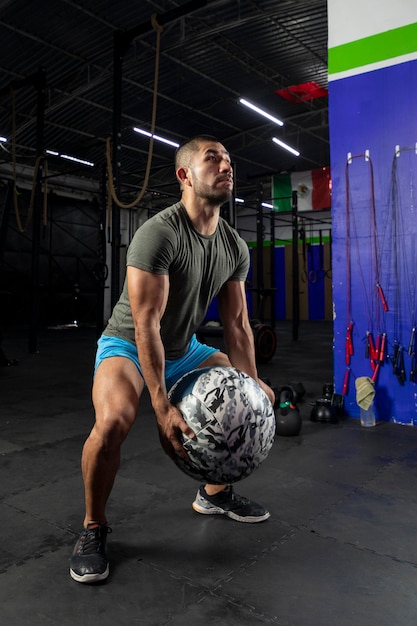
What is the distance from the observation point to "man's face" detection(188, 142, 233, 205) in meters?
1.52

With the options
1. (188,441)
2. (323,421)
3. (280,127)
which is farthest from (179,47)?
(188,441)

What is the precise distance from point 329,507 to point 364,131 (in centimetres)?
229

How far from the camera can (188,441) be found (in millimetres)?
1347

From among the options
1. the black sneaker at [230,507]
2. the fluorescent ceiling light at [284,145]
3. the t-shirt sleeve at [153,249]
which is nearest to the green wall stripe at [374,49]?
the t-shirt sleeve at [153,249]

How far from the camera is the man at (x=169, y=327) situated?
1.39 meters

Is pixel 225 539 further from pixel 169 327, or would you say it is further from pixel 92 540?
pixel 169 327

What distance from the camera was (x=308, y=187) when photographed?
1099 cm

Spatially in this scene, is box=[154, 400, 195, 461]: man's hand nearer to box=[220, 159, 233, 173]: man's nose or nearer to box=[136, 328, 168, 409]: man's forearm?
box=[136, 328, 168, 409]: man's forearm

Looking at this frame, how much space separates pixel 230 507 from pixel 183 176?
1.11 meters

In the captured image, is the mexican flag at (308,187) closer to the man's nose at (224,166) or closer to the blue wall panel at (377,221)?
the blue wall panel at (377,221)

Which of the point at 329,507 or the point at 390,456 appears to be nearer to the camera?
the point at 329,507

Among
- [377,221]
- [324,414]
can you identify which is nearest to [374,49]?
[377,221]

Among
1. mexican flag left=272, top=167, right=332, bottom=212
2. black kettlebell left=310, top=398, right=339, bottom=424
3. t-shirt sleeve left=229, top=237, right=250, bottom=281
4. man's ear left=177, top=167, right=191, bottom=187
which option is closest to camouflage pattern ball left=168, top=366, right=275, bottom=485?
t-shirt sleeve left=229, top=237, right=250, bottom=281

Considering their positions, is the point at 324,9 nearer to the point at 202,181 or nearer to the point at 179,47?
the point at 179,47
